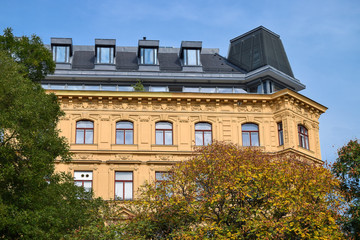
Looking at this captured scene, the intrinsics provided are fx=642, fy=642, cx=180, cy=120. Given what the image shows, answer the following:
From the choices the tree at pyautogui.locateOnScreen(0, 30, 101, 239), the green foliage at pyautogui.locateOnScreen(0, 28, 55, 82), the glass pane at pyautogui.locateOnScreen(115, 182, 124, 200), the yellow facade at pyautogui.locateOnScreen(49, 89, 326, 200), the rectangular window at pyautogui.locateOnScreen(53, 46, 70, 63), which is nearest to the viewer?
the tree at pyautogui.locateOnScreen(0, 30, 101, 239)

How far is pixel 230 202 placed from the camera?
101ft

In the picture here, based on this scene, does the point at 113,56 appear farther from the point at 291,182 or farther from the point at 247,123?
the point at 291,182

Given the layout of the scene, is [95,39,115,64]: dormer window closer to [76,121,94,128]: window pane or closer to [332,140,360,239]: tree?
[76,121,94,128]: window pane

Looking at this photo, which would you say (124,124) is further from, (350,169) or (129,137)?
(350,169)

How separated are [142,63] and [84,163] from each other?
32.5 feet

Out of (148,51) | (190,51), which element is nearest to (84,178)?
(148,51)

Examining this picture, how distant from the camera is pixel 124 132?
46188 mm

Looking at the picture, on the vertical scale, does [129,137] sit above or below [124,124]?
below

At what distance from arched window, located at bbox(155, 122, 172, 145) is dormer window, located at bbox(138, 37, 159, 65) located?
614 centimetres

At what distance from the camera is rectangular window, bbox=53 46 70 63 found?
163 ft

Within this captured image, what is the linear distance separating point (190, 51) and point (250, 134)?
9.02m

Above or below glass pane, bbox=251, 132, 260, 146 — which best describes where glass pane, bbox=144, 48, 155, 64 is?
above

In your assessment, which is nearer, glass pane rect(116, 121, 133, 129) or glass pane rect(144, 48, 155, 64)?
glass pane rect(116, 121, 133, 129)

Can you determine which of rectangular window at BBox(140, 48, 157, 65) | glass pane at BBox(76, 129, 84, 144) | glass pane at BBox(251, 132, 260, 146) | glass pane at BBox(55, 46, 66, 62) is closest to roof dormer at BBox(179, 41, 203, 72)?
rectangular window at BBox(140, 48, 157, 65)
